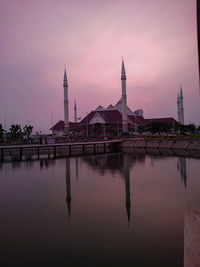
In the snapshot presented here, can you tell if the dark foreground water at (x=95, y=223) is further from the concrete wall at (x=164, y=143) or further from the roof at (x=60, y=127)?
the roof at (x=60, y=127)

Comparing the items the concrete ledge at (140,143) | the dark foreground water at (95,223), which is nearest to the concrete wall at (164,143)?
the concrete ledge at (140,143)

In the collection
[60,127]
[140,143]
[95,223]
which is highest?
[60,127]

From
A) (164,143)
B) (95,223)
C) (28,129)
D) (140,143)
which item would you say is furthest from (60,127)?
(95,223)

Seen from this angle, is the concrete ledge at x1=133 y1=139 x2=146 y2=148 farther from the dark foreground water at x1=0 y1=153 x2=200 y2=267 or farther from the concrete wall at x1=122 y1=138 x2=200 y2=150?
the dark foreground water at x1=0 y1=153 x2=200 y2=267

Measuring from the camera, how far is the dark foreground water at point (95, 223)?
560cm

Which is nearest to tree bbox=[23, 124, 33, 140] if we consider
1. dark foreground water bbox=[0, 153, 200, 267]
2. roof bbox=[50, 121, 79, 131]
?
roof bbox=[50, 121, 79, 131]

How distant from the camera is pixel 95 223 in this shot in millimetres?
7527

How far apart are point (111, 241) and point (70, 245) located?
1.07m

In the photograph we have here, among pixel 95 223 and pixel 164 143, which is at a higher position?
pixel 164 143

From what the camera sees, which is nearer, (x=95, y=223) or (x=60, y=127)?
(x=95, y=223)

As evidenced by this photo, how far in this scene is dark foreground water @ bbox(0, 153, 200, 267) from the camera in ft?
18.4

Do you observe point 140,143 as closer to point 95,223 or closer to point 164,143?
point 164,143

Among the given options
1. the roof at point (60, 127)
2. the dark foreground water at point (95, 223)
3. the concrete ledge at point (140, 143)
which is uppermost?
the roof at point (60, 127)

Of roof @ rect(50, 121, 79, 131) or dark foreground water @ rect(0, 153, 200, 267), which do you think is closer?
dark foreground water @ rect(0, 153, 200, 267)
